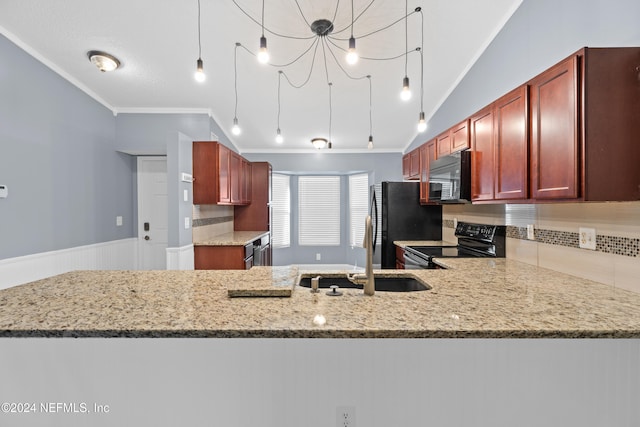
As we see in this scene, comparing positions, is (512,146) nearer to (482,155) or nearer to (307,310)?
(482,155)

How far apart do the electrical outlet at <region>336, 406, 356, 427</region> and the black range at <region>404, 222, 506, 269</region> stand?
1.64m

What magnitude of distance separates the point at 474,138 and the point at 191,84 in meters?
3.13

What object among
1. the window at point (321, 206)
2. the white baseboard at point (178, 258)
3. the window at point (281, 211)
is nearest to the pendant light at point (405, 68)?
the white baseboard at point (178, 258)

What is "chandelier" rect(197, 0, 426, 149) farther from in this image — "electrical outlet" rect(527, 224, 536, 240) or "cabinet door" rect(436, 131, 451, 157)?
"electrical outlet" rect(527, 224, 536, 240)

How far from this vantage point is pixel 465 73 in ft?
10.4

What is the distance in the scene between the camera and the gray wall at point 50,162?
2471 mm

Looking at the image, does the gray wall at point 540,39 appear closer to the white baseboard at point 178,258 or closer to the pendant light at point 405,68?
the pendant light at point 405,68

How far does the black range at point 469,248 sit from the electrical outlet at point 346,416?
5.39 feet

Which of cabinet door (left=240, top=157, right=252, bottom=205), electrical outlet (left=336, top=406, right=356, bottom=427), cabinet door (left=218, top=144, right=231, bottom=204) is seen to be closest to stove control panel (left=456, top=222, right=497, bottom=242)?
electrical outlet (left=336, top=406, right=356, bottom=427)

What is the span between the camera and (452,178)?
8.18 feet

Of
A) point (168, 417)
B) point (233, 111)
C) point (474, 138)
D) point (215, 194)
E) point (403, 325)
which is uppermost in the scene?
point (233, 111)

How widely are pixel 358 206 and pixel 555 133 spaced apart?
4.74 meters

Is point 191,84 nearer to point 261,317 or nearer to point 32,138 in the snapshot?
point 32,138

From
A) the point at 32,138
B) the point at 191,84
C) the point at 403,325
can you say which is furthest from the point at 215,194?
the point at 403,325
